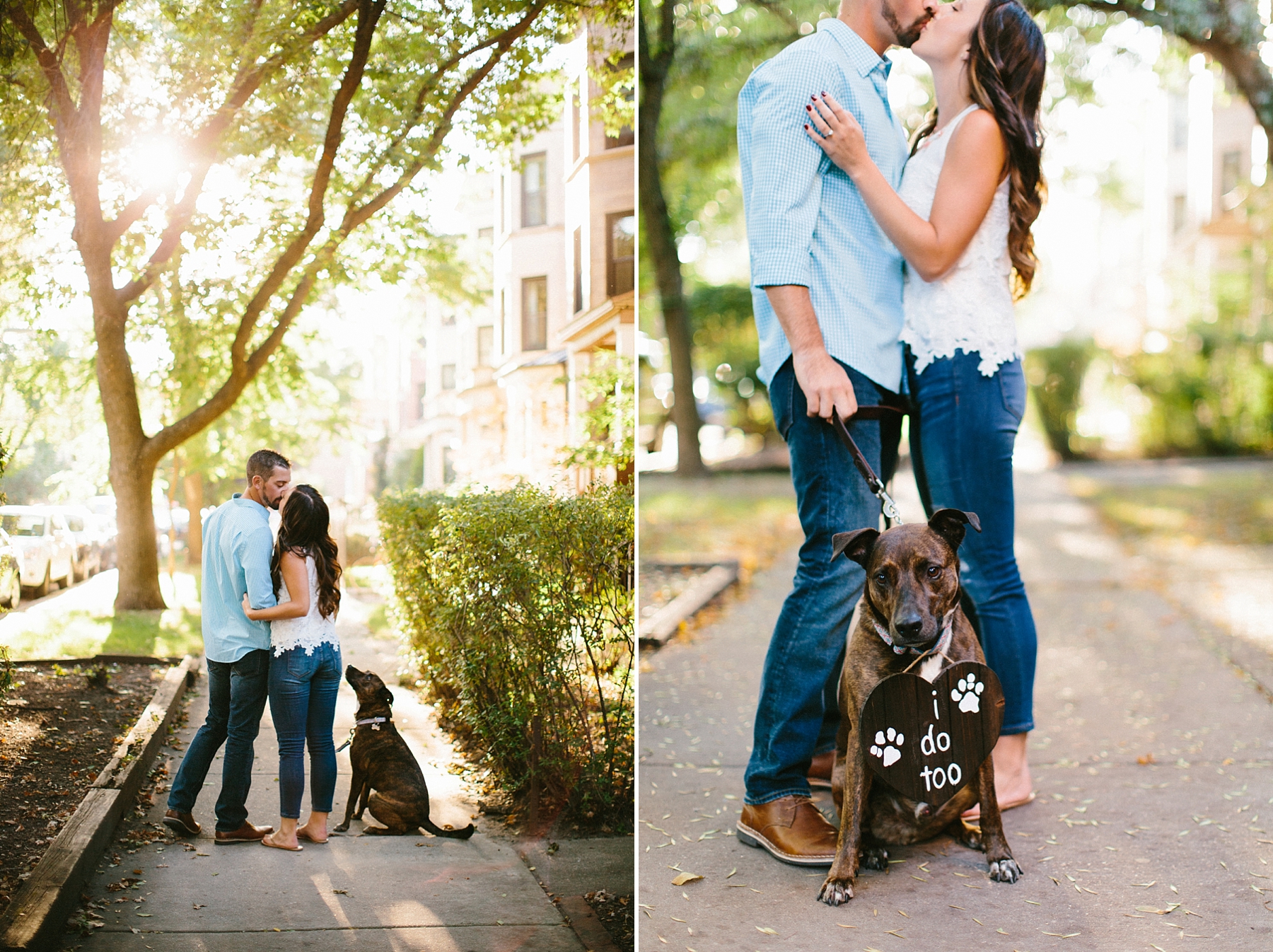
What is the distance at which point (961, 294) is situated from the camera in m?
2.94

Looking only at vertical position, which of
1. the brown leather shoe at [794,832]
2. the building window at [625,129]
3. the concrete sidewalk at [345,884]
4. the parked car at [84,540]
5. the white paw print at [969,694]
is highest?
the building window at [625,129]

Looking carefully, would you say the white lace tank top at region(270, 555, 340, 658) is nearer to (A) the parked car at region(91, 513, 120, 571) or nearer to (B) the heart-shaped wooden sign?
(A) the parked car at region(91, 513, 120, 571)

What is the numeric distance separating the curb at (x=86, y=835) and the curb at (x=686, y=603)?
3.56m

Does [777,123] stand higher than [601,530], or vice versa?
[777,123]

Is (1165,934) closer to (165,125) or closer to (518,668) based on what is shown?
(518,668)

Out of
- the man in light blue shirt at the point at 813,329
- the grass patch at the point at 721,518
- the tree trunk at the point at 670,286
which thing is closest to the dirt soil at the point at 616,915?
the man in light blue shirt at the point at 813,329

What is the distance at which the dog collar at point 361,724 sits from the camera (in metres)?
2.28

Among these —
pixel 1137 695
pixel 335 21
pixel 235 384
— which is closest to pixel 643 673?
pixel 1137 695

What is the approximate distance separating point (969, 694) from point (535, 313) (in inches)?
56.8

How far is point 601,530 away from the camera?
2.39 meters

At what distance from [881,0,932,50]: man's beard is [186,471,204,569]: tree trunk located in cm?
217

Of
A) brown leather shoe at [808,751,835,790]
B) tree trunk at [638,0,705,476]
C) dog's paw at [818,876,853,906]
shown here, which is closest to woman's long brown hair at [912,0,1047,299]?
brown leather shoe at [808,751,835,790]

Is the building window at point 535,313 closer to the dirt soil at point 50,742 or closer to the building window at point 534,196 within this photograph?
the building window at point 534,196

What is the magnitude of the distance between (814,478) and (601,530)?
74 centimetres
